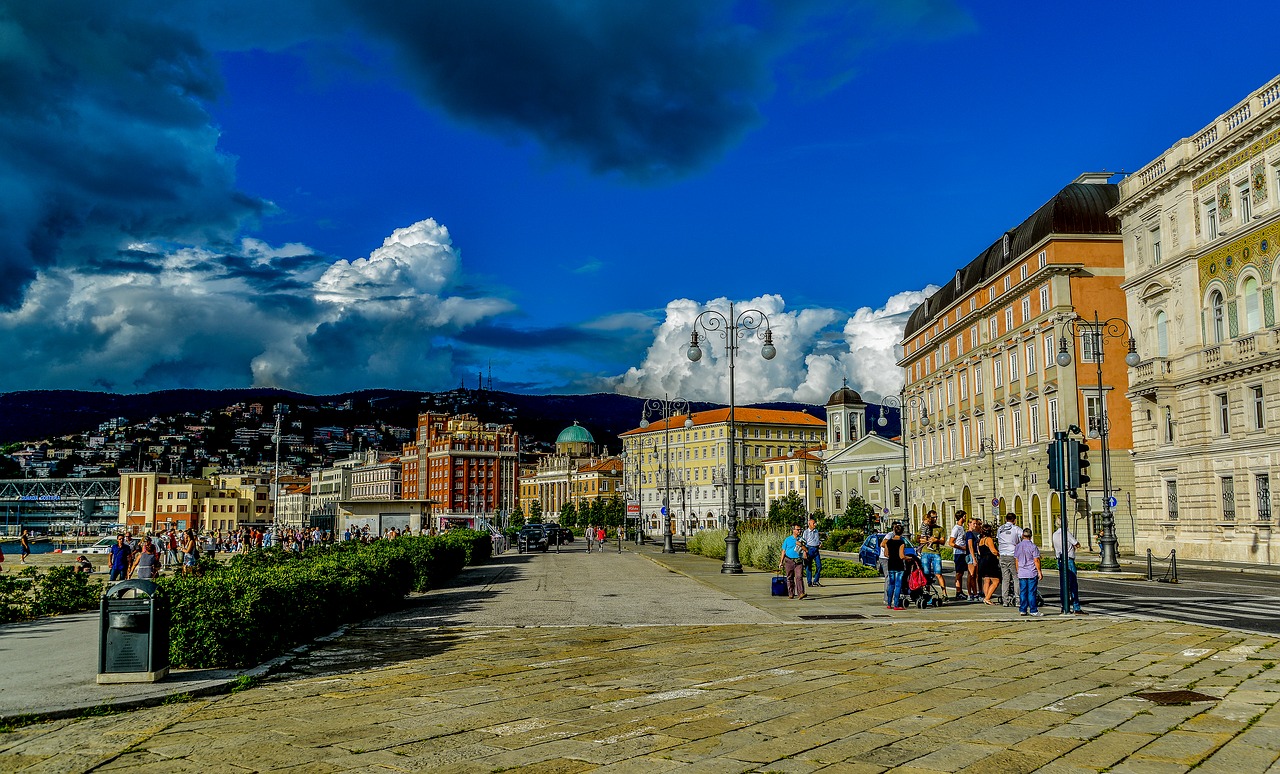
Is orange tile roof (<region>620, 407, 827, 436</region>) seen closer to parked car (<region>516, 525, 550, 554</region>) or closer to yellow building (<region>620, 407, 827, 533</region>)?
yellow building (<region>620, 407, 827, 533</region>)

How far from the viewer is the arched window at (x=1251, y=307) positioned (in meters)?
34.9

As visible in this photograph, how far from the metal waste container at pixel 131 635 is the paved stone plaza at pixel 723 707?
3.39 ft

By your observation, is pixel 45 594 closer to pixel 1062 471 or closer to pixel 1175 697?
pixel 1062 471

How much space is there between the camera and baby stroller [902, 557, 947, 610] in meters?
18.2

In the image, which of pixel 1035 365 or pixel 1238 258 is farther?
pixel 1035 365

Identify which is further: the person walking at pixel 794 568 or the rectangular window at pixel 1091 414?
the rectangular window at pixel 1091 414

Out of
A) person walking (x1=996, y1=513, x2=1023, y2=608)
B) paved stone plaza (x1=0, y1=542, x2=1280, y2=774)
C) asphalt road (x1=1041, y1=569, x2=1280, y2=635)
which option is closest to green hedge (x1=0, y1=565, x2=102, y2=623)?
paved stone plaza (x1=0, y1=542, x2=1280, y2=774)

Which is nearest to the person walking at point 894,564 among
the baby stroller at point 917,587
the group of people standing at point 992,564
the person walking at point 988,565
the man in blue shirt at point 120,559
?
the group of people standing at point 992,564

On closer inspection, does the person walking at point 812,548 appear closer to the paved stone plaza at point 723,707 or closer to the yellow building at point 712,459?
the paved stone plaza at point 723,707

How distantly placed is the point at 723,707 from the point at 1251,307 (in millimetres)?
34690

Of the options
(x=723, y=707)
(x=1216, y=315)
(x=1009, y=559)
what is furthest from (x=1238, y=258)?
(x=723, y=707)

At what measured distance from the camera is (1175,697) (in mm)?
8789

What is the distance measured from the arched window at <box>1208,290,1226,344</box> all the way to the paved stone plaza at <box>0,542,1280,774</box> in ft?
89.2

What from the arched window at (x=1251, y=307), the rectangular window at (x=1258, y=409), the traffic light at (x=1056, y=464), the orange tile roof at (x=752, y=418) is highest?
the orange tile roof at (x=752, y=418)
